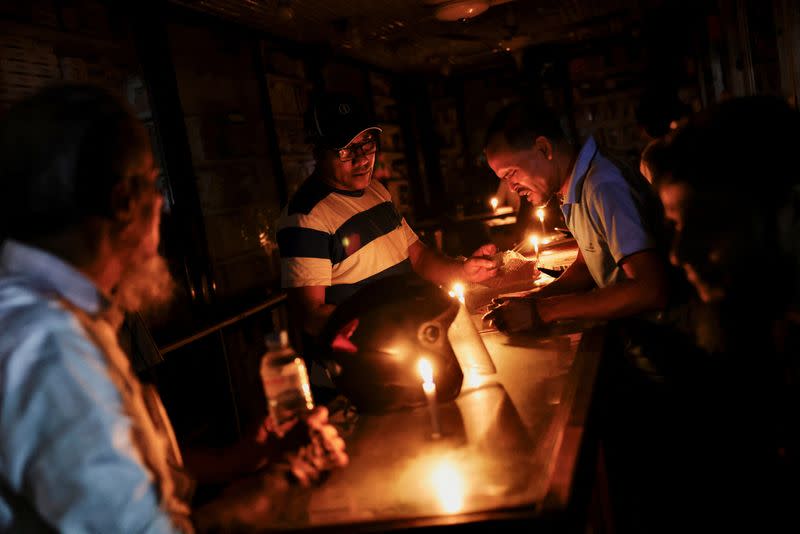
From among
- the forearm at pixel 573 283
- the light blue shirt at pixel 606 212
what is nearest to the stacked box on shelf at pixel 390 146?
the forearm at pixel 573 283

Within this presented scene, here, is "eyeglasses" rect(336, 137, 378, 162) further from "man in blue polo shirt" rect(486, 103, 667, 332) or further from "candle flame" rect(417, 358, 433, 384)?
"candle flame" rect(417, 358, 433, 384)

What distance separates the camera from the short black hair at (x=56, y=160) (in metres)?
1.50

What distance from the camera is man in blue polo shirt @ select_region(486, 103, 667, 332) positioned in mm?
3066

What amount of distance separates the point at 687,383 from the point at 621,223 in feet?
2.99

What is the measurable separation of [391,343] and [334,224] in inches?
73.7

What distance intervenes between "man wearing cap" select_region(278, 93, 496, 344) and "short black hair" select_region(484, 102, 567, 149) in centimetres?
92

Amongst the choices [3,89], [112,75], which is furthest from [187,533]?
[112,75]

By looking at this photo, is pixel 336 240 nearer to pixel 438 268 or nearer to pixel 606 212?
pixel 438 268

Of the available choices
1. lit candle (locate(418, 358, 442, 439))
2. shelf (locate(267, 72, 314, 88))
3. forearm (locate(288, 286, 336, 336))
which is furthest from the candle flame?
shelf (locate(267, 72, 314, 88))

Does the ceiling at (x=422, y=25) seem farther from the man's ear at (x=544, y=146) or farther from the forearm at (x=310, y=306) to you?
the forearm at (x=310, y=306)

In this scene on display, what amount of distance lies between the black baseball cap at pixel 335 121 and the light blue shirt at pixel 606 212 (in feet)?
4.56

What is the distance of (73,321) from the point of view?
1.47 m

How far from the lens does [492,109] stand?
12703mm

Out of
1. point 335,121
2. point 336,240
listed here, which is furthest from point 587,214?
point 335,121
